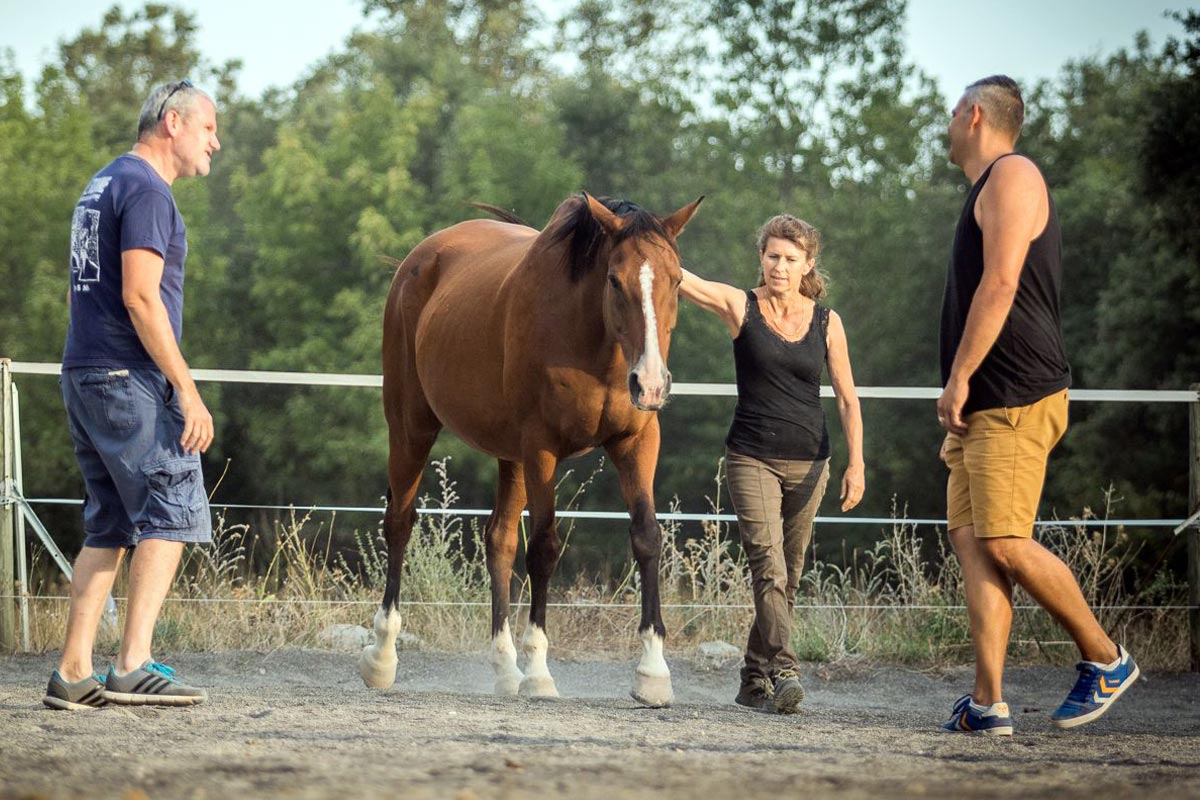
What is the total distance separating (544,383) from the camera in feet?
18.8

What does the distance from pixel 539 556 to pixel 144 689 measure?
6.03ft

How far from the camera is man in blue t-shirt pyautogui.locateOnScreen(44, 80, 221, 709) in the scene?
4.59 metres

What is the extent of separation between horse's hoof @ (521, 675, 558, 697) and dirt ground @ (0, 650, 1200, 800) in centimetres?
25

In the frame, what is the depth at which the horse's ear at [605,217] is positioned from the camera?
17.6 ft

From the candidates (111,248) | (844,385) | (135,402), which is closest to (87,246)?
(111,248)

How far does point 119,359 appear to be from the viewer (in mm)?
4641

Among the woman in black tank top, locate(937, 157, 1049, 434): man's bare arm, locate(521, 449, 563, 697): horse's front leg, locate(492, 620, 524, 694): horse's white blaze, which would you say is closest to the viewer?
locate(937, 157, 1049, 434): man's bare arm

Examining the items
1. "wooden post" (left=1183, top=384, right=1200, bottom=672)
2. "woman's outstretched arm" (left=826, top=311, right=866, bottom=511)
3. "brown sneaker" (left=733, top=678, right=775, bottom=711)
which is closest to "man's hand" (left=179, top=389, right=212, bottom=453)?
"brown sneaker" (left=733, top=678, right=775, bottom=711)

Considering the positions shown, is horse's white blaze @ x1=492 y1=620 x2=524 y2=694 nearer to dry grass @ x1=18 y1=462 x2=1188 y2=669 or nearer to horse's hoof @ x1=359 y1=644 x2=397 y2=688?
horse's hoof @ x1=359 y1=644 x2=397 y2=688

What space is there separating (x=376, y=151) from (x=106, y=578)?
3468 cm

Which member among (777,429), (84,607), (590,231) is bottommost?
(84,607)

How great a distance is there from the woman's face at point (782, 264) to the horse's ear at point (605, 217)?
2.02 feet

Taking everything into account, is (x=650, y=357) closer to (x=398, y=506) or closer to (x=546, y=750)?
(x=546, y=750)

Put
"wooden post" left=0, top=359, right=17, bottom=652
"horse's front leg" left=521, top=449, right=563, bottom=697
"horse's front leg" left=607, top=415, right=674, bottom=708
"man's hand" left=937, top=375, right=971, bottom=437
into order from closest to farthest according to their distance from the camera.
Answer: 1. "man's hand" left=937, top=375, right=971, bottom=437
2. "horse's front leg" left=607, top=415, right=674, bottom=708
3. "horse's front leg" left=521, top=449, right=563, bottom=697
4. "wooden post" left=0, top=359, right=17, bottom=652
